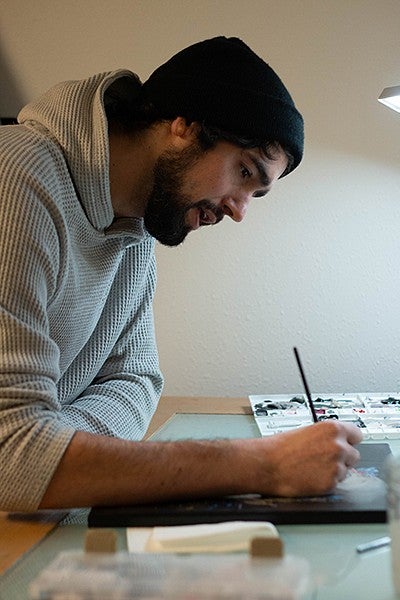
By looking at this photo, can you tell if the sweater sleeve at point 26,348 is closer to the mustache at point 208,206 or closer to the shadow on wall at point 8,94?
the mustache at point 208,206

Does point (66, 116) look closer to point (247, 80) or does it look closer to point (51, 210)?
point (51, 210)

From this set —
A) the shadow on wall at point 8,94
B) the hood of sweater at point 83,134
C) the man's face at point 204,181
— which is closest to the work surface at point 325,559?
the hood of sweater at point 83,134

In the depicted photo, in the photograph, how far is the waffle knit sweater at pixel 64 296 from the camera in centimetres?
95

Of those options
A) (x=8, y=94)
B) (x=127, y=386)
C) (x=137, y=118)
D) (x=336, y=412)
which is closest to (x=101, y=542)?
(x=127, y=386)

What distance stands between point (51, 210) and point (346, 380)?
1.39m

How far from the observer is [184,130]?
4.33ft

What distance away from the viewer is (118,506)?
0.93 metres

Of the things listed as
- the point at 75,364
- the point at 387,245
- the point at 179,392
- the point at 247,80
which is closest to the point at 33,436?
the point at 75,364

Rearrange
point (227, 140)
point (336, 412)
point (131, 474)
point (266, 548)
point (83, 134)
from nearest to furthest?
point (266, 548), point (131, 474), point (83, 134), point (227, 140), point (336, 412)

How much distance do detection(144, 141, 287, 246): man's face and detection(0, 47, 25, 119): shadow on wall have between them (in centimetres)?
116

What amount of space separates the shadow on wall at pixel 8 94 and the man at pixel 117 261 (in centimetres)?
104

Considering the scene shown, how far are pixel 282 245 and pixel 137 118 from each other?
1.00 m

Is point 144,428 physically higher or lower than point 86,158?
lower

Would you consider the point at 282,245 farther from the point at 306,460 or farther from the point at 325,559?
the point at 325,559
